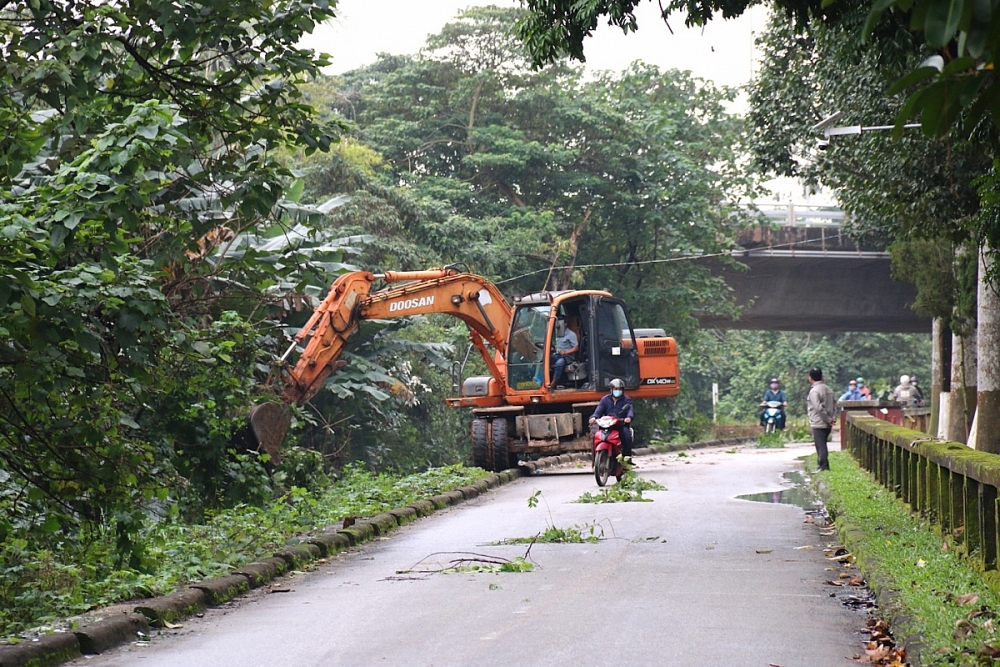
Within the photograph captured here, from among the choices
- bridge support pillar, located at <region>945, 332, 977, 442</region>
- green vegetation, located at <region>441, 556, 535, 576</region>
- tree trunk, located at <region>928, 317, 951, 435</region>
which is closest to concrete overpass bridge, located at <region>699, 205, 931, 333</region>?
tree trunk, located at <region>928, 317, 951, 435</region>

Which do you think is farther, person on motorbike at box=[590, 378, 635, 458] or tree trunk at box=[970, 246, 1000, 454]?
person on motorbike at box=[590, 378, 635, 458]

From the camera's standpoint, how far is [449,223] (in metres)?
31.1

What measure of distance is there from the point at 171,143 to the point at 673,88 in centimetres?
3899

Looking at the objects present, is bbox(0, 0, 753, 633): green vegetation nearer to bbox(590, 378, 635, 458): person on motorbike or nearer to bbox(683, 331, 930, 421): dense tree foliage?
bbox(590, 378, 635, 458): person on motorbike

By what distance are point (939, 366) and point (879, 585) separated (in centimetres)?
2009

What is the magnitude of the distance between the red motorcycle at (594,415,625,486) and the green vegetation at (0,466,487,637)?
4573 millimetres

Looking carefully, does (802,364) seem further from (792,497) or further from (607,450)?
(792,497)

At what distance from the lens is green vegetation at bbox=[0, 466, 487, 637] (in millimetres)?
8539

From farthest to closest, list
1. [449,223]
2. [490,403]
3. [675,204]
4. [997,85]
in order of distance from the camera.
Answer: [675,204] → [449,223] → [490,403] → [997,85]

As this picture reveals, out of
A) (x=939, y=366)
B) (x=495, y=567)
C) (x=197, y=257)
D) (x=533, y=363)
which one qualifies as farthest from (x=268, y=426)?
(x=939, y=366)

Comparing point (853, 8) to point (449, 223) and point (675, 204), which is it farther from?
point (675, 204)

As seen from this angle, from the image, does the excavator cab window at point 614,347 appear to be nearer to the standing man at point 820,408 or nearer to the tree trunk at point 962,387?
the standing man at point 820,408

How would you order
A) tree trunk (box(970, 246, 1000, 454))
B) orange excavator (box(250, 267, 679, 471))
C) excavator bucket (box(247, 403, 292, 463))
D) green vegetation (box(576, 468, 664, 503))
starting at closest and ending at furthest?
1. green vegetation (box(576, 468, 664, 503))
2. excavator bucket (box(247, 403, 292, 463))
3. tree trunk (box(970, 246, 1000, 454))
4. orange excavator (box(250, 267, 679, 471))

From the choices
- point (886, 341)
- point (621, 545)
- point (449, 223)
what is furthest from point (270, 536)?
point (886, 341)
